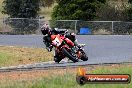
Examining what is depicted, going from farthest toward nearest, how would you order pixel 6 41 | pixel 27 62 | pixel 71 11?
pixel 71 11
pixel 6 41
pixel 27 62

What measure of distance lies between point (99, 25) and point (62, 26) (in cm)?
321

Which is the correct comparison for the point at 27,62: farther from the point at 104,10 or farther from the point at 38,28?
the point at 104,10

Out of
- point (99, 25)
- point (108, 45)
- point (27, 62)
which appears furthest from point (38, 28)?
point (27, 62)

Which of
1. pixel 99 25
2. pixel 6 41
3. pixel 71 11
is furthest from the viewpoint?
pixel 71 11

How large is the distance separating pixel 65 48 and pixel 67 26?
2107cm

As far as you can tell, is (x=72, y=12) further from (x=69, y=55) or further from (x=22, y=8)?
(x=69, y=55)

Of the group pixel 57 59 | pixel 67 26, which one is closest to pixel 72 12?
pixel 67 26

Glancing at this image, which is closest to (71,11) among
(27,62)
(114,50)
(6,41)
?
(6,41)

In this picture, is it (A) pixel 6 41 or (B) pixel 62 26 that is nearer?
(A) pixel 6 41

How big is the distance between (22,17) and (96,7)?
23.5 ft

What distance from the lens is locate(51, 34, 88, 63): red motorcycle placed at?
19.5 meters

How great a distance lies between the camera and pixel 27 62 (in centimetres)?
2191

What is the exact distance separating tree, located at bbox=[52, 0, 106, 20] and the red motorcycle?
70.4 feet

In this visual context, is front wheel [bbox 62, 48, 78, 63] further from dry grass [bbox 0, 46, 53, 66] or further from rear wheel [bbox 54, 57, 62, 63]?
dry grass [bbox 0, 46, 53, 66]
